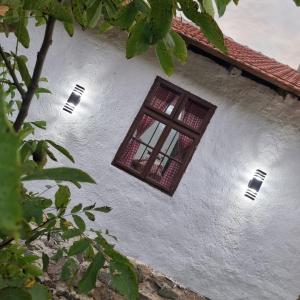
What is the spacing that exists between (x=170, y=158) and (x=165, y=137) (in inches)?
12.2

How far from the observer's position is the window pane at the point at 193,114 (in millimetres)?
5621

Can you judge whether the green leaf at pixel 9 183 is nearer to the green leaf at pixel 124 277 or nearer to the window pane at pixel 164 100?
the green leaf at pixel 124 277

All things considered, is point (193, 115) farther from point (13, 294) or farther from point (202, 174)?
point (13, 294)

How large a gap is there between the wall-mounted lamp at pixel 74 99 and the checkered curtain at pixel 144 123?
0.94 metres

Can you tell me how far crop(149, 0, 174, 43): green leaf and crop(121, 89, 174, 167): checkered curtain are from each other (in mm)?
4938

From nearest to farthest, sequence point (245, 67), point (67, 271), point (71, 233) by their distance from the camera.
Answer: point (71, 233)
point (67, 271)
point (245, 67)

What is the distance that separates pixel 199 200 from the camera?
5504 millimetres

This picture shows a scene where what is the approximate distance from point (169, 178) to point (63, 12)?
481cm

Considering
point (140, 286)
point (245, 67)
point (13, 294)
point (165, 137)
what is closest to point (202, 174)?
point (165, 137)

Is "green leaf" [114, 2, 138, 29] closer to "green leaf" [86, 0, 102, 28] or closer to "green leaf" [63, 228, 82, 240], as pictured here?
"green leaf" [86, 0, 102, 28]

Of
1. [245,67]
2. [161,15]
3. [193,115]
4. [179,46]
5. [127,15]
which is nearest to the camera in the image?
[161,15]

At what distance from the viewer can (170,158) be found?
557 centimetres

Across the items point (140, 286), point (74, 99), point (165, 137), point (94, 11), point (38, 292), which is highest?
point (165, 137)

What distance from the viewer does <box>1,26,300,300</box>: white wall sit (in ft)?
17.7
